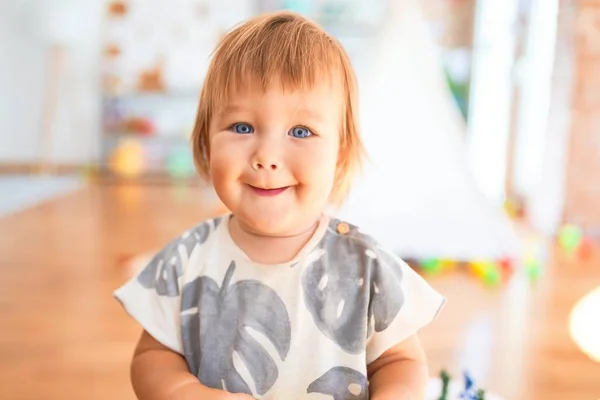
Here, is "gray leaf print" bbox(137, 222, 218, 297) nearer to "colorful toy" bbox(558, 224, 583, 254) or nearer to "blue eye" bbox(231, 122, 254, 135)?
"blue eye" bbox(231, 122, 254, 135)

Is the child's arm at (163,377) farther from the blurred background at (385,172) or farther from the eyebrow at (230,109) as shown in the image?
the blurred background at (385,172)

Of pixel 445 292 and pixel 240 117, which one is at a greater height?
pixel 240 117

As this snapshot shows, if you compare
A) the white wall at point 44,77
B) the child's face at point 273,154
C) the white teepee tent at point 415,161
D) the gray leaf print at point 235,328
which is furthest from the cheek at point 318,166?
the white wall at point 44,77

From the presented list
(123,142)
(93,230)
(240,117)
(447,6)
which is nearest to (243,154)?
(240,117)

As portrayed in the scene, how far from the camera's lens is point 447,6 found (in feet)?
12.5

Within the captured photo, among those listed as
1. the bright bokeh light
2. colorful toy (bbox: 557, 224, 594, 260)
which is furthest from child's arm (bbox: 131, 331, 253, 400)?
colorful toy (bbox: 557, 224, 594, 260)

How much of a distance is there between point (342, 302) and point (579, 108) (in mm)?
2365

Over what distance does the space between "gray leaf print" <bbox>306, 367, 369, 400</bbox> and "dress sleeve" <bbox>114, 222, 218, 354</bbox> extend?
0.47 feet

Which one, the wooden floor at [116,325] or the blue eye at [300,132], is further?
the wooden floor at [116,325]

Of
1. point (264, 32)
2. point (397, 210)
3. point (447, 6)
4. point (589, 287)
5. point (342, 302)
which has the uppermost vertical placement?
point (447, 6)

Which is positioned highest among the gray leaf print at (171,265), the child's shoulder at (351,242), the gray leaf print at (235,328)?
the child's shoulder at (351,242)

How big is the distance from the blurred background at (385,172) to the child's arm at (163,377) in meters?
0.46

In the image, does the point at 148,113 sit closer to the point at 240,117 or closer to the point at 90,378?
the point at 90,378

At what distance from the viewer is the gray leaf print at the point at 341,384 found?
2.05 ft
